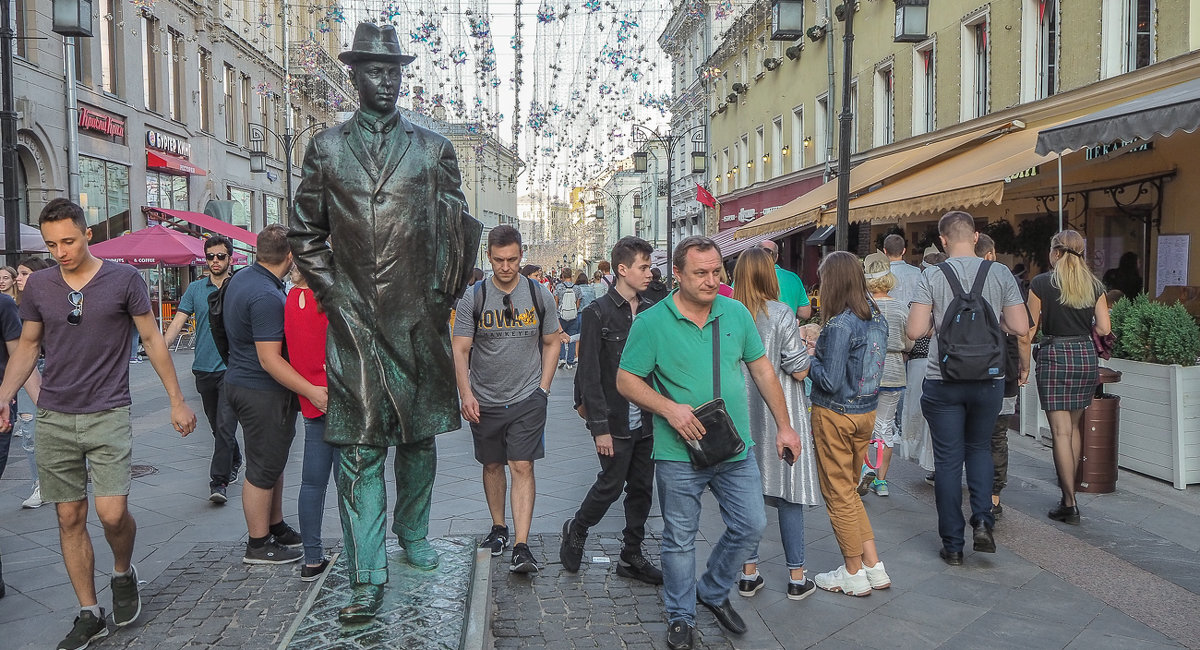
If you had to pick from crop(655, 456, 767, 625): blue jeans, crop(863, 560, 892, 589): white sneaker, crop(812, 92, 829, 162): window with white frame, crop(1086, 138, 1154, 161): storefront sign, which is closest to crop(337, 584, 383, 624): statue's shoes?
crop(655, 456, 767, 625): blue jeans

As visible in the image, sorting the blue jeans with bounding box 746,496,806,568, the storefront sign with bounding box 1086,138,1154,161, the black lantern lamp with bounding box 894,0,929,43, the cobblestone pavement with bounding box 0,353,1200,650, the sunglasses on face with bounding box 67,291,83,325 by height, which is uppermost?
the black lantern lamp with bounding box 894,0,929,43

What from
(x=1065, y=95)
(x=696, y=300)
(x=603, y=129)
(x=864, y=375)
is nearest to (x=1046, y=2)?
(x=1065, y=95)

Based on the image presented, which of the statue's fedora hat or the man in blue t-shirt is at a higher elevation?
the statue's fedora hat

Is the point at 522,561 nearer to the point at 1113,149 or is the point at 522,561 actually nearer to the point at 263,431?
the point at 263,431

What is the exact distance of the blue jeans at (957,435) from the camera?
533 centimetres

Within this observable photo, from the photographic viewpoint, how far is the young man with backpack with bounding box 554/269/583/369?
15508 millimetres

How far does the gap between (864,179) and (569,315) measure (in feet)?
18.4

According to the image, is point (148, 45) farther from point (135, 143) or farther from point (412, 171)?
point (412, 171)

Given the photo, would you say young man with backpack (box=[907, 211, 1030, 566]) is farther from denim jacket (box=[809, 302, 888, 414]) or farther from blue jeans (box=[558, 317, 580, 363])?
blue jeans (box=[558, 317, 580, 363])

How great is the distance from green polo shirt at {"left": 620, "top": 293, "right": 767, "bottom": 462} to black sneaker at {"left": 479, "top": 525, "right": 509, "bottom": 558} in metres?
1.79

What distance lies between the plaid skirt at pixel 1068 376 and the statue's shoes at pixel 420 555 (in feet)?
14.5

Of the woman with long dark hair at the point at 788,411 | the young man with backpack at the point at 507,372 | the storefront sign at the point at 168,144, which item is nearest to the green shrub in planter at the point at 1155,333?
the woman with long dark hair at the point at 788,411

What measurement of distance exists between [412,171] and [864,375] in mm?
2572

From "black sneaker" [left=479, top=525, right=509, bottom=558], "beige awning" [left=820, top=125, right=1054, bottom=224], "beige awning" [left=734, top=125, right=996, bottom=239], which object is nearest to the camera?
"black sneaker" [left=479, top=525, right=509, bottom=558]
